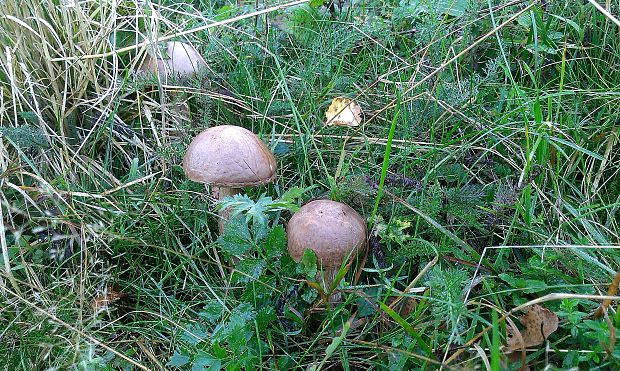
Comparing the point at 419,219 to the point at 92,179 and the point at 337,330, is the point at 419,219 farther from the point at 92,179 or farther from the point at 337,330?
the point at 92,179

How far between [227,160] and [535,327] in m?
1.09

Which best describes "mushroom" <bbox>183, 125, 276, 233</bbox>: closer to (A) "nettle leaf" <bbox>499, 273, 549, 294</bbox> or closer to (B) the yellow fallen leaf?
(B) the yellow fallen leaf

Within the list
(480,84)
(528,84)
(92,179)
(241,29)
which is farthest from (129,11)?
(528,84)

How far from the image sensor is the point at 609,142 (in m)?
2.18

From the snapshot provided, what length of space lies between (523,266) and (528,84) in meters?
1.16

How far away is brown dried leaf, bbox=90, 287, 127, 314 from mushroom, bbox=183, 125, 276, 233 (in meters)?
0.52

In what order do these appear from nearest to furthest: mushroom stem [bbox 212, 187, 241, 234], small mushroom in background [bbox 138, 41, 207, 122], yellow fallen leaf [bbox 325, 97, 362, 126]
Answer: mushroom stem [bbox 212, 187, 241, 234] < yellow fallen leaf [bbox 325, 97, 362, 126] < small mushroom in background [bbox 138, 41, 207, 122]

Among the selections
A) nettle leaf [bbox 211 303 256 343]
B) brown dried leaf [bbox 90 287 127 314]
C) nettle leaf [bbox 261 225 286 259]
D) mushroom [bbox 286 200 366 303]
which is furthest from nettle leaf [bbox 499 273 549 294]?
brown dried leaf [bbox 90 287 127 314]

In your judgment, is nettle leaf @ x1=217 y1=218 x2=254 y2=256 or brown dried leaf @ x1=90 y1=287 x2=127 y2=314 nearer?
nettle leaf @ x1=217 y1=218 x2=254 y2=256

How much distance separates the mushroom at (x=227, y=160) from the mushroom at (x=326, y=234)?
23cm

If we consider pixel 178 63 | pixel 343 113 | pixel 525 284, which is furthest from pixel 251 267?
pixel 178 63

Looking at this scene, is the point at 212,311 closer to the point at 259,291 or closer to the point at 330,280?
the point at 259,291

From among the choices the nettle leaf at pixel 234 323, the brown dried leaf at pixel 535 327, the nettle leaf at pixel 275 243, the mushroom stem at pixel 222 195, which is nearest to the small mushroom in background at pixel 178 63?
the mushroom stem at pixel 222 195

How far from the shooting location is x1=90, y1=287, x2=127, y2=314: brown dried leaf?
6.32 feet
